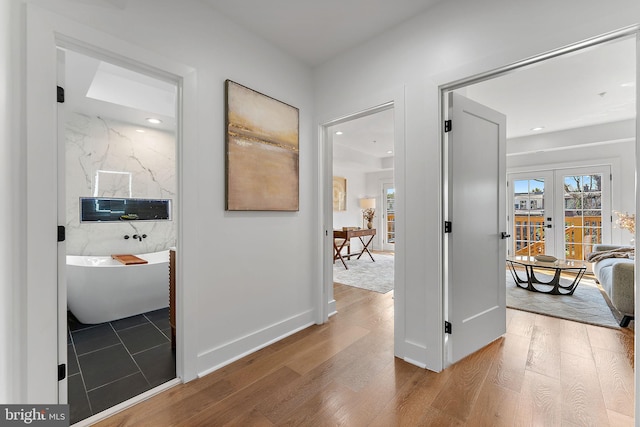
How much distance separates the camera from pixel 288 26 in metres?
2.19

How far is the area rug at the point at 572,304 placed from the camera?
292 centimetres

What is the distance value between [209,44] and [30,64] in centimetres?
103

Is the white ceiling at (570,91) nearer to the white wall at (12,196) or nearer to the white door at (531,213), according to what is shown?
the white door at (531,213)

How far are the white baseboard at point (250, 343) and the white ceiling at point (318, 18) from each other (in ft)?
8.21

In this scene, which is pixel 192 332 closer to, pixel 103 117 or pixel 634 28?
pixel 634 28

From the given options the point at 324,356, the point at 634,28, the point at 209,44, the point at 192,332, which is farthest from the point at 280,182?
the point at 634,28

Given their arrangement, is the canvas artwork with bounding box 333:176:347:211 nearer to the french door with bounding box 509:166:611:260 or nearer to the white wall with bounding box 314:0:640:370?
the french door with bounding box 509:166:611:260

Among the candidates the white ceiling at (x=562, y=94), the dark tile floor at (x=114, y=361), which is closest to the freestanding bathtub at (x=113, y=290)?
the dark tile floor at (x=114, y=361)

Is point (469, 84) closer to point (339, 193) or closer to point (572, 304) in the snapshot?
point (572, 304)

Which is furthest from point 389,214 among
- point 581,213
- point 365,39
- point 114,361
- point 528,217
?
point 114,361

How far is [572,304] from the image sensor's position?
335 cm

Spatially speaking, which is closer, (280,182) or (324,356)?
(324,356)
